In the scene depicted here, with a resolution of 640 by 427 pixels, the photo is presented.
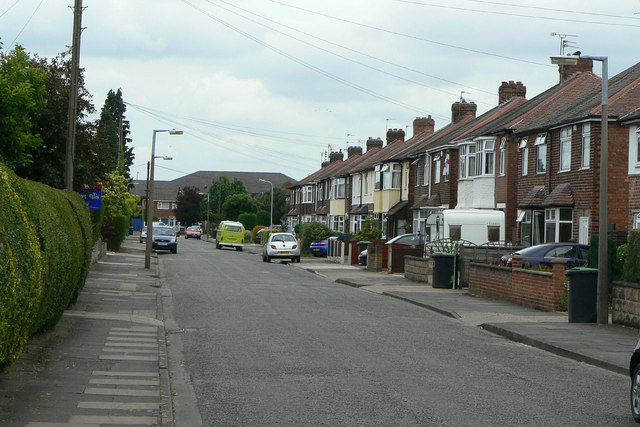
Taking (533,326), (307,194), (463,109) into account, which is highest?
(463,109)

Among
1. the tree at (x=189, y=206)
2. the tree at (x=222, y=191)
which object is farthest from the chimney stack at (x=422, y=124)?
the tree at (x=189, y=206)

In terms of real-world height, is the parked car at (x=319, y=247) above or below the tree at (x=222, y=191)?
below

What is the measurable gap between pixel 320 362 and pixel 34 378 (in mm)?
3837

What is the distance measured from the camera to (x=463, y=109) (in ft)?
185

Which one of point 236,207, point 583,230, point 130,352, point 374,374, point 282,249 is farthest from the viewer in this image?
point 236,207

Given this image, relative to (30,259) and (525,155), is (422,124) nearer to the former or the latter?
(525,155)

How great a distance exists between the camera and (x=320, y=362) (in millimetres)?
11953

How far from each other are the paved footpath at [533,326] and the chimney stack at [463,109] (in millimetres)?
28927

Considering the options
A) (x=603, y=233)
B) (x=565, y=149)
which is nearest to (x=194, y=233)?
(x=565, y=149)

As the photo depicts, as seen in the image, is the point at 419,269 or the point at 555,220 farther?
the point at 555,220

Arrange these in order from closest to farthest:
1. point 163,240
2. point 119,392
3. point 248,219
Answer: point 119,392
point 163,240
point 248,219

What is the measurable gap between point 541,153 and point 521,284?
15047 millimetres

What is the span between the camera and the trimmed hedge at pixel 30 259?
7836 mm

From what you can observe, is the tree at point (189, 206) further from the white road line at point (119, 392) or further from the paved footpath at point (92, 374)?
the white road line at point (119, 392)
